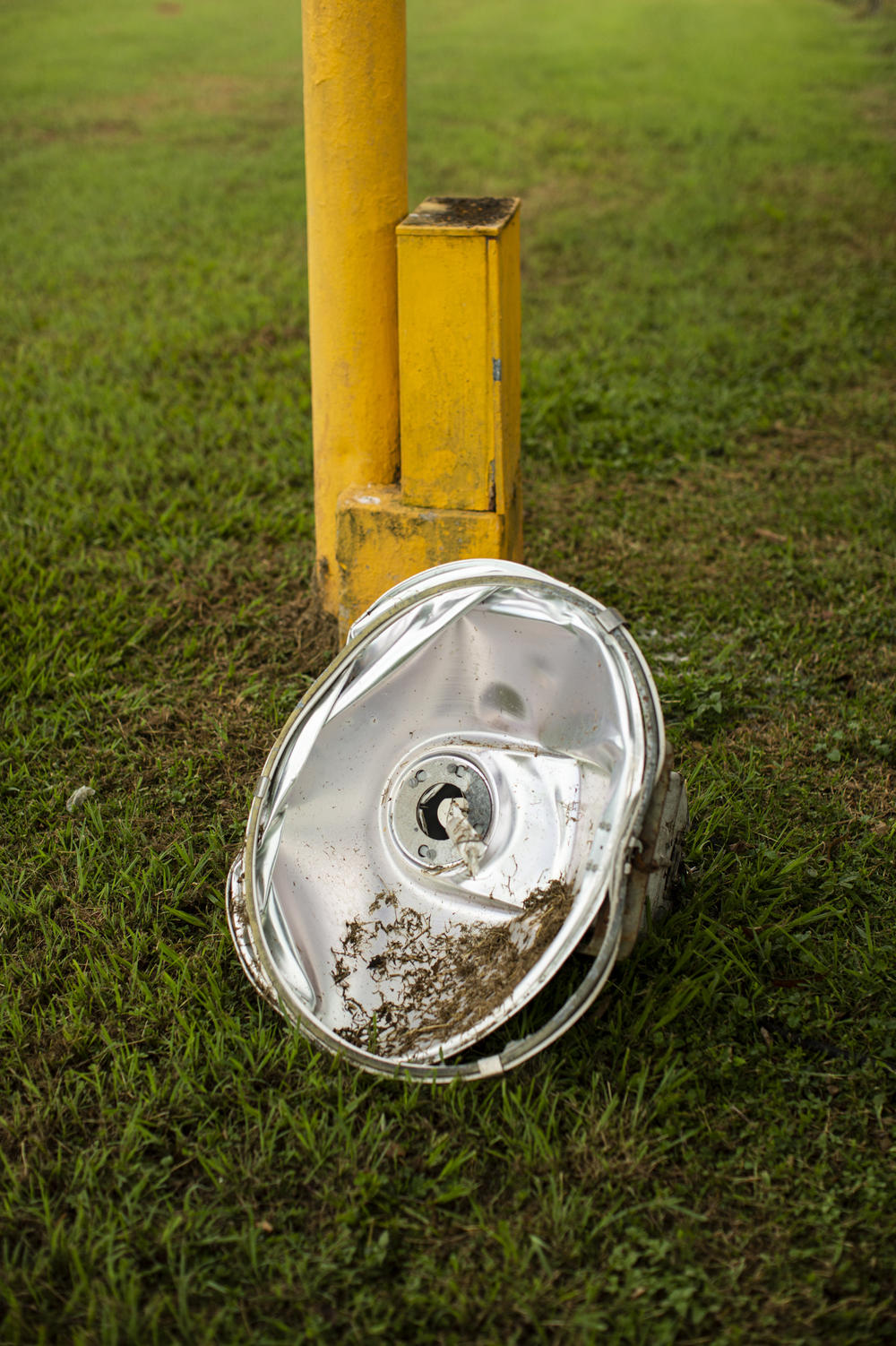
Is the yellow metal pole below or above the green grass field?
above

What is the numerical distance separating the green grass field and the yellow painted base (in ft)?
1.14

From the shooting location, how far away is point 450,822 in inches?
73.1

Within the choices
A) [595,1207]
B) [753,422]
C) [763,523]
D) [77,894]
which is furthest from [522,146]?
[595,1207]

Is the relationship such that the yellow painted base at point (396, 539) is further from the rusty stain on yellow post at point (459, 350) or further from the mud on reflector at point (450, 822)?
the mud on reflector at point (450, 822)

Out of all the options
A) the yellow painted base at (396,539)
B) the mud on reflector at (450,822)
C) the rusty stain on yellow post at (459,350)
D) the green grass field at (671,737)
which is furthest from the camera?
the yellow painted base at (396,539)

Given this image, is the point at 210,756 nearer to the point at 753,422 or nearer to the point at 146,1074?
the point at 146,1074

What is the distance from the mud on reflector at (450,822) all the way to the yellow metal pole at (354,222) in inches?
32.1

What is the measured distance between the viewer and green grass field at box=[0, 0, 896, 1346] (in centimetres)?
147

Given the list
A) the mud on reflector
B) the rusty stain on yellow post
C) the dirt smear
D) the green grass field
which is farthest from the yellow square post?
the dirt smear

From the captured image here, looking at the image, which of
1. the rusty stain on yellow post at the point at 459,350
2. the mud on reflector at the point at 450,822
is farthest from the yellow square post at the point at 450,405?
the mud on reflector at the point at 450,822

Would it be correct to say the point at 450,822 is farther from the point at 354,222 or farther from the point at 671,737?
the point at 354,222

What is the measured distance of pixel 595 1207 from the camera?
1.54m

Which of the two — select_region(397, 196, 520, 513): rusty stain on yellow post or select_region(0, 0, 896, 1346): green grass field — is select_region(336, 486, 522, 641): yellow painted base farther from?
select_region(0, 0, 896, 1346): green grass field

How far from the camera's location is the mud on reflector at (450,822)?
5.44 ft
